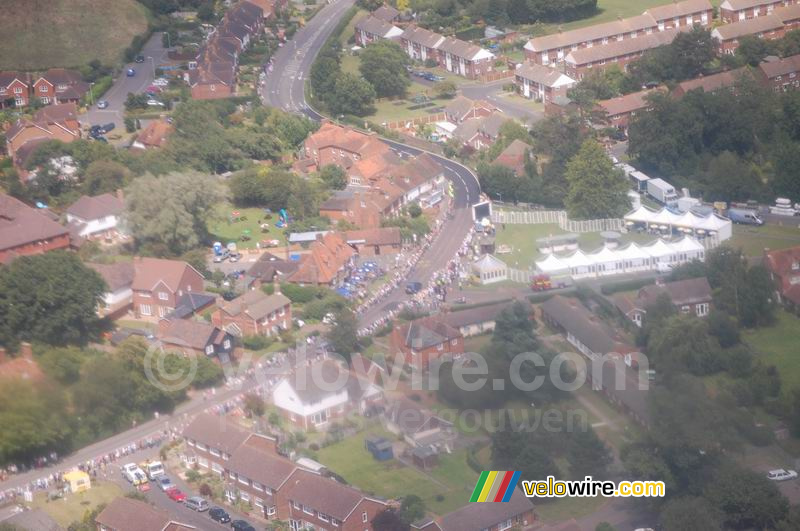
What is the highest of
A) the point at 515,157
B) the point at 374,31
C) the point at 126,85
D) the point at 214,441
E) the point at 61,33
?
the point at 214,441

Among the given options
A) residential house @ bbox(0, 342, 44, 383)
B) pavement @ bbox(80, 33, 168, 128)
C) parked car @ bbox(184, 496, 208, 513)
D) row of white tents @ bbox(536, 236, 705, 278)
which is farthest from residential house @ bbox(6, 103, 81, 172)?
parked car @ bbox(184, 496, 208, 513)

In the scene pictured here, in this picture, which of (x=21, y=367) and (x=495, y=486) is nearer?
(x=495, y=486)

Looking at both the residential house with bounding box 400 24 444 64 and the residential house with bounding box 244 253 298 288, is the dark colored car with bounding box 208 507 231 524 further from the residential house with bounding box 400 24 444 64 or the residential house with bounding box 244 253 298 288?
the residential house with bounding box 400 24 444 64

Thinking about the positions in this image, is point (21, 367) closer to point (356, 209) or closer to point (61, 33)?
point (356, 209)

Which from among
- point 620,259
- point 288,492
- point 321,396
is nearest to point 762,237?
point 620,259

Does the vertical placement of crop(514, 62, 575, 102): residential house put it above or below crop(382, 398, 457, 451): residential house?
below

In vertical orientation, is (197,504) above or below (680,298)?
above

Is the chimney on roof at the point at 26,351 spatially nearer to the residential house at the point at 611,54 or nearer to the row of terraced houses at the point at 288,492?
the row of terraced houses at the point at 288,492
